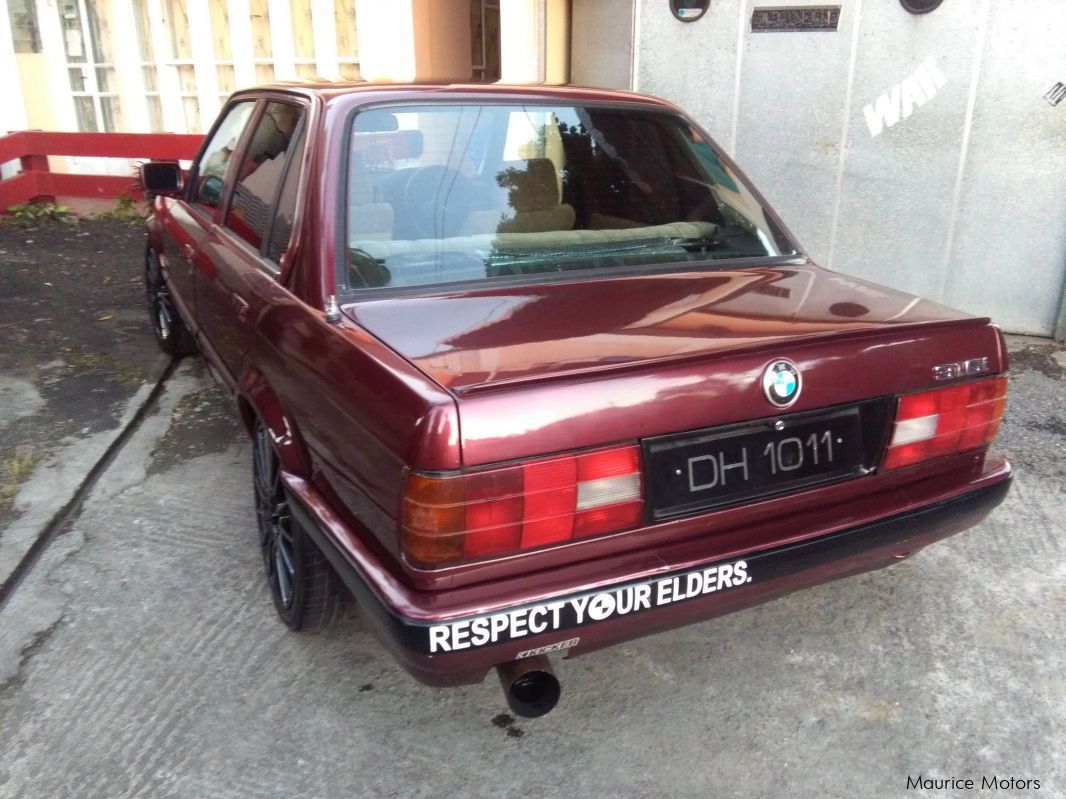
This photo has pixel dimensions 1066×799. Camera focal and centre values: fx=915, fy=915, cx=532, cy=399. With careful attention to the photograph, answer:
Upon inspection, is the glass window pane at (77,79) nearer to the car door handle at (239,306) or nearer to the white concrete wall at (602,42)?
the white concrete wall at (602,42)

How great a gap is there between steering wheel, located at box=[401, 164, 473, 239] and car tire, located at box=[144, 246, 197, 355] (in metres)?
2.93

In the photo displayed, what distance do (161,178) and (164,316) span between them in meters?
1.10

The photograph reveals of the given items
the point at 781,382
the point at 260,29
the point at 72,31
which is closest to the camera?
the point at 781,382

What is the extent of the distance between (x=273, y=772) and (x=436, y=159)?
1.75 metres

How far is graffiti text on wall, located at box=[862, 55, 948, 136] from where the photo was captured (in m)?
5.58

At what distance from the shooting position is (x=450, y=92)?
110 inches

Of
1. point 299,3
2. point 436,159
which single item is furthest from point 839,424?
point 299,3

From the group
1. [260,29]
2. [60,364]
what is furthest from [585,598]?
[260,29]

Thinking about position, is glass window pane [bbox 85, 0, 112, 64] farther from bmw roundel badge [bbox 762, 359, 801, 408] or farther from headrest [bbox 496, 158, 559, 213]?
bmw roundel badge [bbox 762, 359, 801, 408]

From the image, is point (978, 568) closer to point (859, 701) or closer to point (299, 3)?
point (859, 701)

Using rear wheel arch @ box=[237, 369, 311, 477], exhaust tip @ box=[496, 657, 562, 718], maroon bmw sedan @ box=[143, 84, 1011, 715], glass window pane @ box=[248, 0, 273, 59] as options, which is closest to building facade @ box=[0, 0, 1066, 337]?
maroon bmw sedan @ box=[143, 84, 1011, 715]

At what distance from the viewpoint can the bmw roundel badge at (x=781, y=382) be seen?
6.83 ft

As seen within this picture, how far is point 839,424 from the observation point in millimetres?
2217

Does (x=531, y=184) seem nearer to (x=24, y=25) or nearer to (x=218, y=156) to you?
(x=218, y=156)
